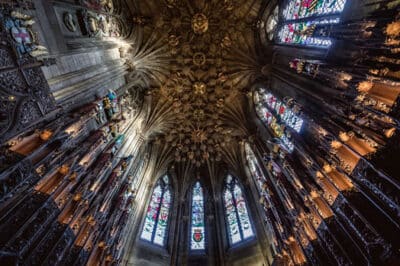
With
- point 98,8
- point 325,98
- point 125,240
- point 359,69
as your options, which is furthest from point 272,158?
point 98,8

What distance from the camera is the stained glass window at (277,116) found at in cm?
956

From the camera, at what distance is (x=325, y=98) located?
A: 764 centimetres

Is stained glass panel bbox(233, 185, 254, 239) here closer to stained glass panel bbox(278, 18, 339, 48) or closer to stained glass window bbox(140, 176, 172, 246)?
stained glass window bbox(140, 176, 172, 246)

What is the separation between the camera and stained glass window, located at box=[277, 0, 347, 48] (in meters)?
7.76

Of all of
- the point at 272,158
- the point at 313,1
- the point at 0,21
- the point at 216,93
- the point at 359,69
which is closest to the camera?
the point at 0,21

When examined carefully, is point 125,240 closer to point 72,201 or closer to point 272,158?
point 72,201

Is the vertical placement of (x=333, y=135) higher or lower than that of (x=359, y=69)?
lower

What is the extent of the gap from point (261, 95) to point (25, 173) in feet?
39.1

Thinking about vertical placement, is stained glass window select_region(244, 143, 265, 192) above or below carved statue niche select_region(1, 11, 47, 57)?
above

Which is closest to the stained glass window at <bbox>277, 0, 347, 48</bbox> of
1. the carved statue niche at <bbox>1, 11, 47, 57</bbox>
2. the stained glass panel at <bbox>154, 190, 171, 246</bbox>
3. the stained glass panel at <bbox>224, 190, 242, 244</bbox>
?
the carved statue niche at <bbox>1, 11, 47, 57</bbox>

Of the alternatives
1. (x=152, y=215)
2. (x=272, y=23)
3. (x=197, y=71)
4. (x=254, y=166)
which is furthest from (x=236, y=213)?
(x=272, y=23)

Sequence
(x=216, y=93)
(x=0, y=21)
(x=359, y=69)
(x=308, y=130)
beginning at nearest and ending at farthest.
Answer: (x=0, y=21) < (x=359, y=69) < (x=308, y=130) < (x=216, y=93)

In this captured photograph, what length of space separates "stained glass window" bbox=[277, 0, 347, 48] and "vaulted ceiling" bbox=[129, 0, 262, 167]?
2734mm

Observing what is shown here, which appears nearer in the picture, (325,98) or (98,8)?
(325,98)
